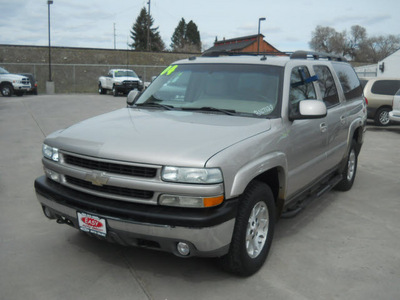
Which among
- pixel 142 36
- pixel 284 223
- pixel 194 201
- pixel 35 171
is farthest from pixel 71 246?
pixel 142 36

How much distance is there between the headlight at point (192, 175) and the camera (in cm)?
276

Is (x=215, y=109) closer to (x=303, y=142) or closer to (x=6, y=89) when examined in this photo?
(x=303, y=142)

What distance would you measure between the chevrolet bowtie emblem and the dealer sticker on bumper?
26 cm

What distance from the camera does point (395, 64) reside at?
38812mm

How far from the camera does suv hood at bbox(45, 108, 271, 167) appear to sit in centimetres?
285

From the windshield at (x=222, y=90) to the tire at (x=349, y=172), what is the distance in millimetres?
2418

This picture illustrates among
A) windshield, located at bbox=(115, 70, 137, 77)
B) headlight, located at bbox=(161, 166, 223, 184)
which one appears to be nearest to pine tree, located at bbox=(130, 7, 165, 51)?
windshield, located at bbox=(115, 70, 137, 77)

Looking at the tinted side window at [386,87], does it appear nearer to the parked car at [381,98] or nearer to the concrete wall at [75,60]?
the parked car at [381,98]

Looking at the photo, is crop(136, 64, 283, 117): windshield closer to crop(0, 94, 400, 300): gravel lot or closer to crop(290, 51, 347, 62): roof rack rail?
crop(290, 51, 347, 62): roof rack rail

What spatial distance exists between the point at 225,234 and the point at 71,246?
1.76 meters

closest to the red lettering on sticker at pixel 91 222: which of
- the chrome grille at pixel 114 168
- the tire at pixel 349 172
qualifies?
the chrome grille at pixel 114 168

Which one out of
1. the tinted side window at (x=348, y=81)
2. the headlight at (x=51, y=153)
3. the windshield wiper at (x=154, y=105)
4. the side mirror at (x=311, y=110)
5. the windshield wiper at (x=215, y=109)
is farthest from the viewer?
the tinted side window at (x=348, y=81)

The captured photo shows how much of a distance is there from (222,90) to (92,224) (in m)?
1.86

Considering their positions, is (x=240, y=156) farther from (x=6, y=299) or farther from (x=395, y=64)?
(x=395, y=64)
